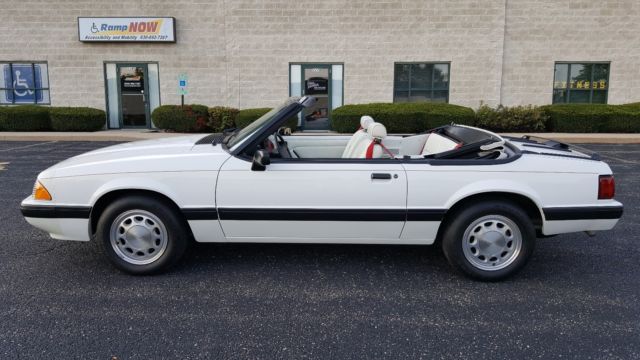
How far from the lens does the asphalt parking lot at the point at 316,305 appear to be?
2969mm

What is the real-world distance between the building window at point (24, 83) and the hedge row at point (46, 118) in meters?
1.32

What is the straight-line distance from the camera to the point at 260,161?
3.68 meters

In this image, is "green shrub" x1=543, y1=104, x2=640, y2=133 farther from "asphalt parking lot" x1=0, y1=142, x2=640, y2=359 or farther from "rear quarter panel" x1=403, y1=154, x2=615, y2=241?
"rear quarter panel" x1=403, y1=154, x2=615, y2=241

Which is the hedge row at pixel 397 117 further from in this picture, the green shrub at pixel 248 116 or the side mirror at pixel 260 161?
the side mirror at pixel 260 161

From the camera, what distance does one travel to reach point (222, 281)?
394 cm

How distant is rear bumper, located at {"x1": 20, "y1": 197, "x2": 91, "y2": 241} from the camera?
3.84 metres

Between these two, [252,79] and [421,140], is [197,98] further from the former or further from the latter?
[421,140]

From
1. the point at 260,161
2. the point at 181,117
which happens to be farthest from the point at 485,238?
the point at 181,117

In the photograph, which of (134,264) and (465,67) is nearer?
(134,264)

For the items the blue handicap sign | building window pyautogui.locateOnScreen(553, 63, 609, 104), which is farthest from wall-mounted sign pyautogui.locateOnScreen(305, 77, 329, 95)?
the blue handicap sign

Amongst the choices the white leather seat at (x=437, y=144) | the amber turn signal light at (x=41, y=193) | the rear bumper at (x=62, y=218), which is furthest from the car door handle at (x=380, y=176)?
the amber turn signal light at (x=41, y=193)

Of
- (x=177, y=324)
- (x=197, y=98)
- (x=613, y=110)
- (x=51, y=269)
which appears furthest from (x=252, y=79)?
(x=177, y=324)

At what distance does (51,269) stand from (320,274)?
7.81ft

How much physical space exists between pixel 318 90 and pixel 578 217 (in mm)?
13829
